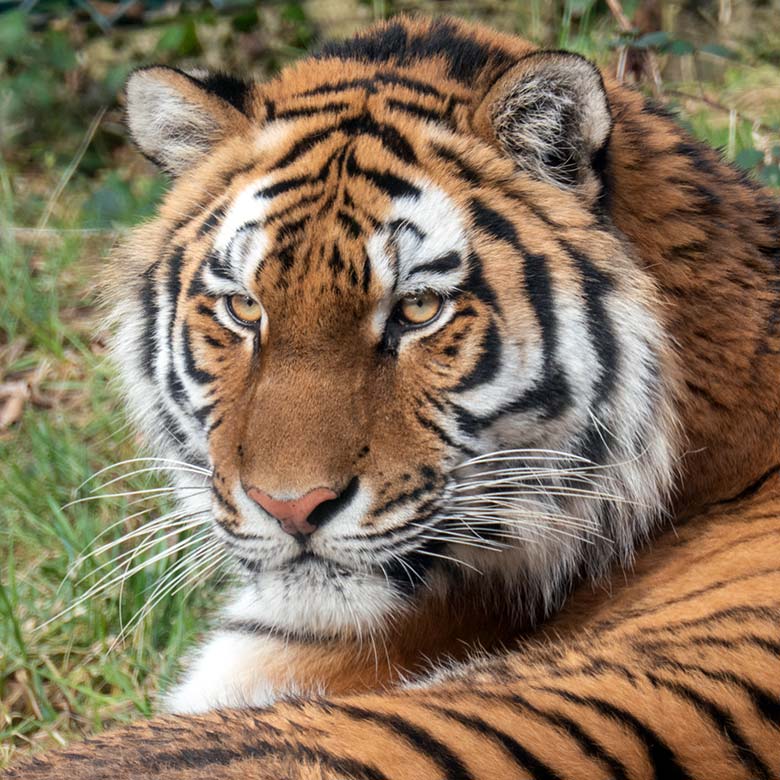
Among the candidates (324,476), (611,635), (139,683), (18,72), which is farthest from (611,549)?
(18,72)

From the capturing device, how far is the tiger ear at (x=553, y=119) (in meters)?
2.31

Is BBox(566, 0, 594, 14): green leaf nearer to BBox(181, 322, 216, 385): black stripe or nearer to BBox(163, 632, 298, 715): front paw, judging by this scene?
BBox(181, 322, 216, 385): black stripe

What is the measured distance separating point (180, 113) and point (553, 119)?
799mm

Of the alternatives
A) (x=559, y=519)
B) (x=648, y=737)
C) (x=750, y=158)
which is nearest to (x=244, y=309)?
(x=559, y=519)

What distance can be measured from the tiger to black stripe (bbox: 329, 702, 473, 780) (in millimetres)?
224

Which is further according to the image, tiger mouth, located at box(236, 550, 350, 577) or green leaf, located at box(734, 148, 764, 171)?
green leaf, located at box(734, 148, 764, 171)

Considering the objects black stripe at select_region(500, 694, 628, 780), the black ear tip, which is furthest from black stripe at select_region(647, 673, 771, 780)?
the black ear tip

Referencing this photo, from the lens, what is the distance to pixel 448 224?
7.80 feet

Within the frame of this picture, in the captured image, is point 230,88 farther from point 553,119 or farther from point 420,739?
point 420,739

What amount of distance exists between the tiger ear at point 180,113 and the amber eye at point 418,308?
579 mm

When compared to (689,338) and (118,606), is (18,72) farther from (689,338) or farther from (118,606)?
(689,338)

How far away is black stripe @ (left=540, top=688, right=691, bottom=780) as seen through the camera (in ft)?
5.61

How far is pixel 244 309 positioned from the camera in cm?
245

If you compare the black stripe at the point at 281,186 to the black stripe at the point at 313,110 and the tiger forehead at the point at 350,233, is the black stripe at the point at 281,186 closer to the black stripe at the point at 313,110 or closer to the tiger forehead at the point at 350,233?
the tiger forehead at the point at 350,233
